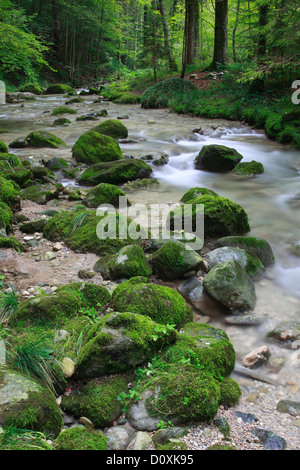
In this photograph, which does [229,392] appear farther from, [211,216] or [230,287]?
[211,216]

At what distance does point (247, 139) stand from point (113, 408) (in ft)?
39.7

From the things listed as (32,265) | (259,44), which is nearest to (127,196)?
(32,265)

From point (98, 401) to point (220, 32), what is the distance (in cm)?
1949

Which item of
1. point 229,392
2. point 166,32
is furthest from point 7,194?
point 166,32

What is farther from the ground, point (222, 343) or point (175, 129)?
point (175, 129)

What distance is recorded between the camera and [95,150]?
900cm

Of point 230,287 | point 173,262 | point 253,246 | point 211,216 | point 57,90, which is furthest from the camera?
point 57,90

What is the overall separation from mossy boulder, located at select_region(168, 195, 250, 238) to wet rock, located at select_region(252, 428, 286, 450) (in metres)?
3.38

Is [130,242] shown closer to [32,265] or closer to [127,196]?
[32,265]

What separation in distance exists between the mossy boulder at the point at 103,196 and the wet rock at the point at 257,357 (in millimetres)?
4033

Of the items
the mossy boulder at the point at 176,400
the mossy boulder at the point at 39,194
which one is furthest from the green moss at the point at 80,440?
the mossy boulder at the point at 39,194

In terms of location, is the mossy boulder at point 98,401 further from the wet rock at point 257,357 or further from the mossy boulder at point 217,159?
the mossy boulder at point 217,159

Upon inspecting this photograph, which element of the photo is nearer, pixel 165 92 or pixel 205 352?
pixel 205 352
